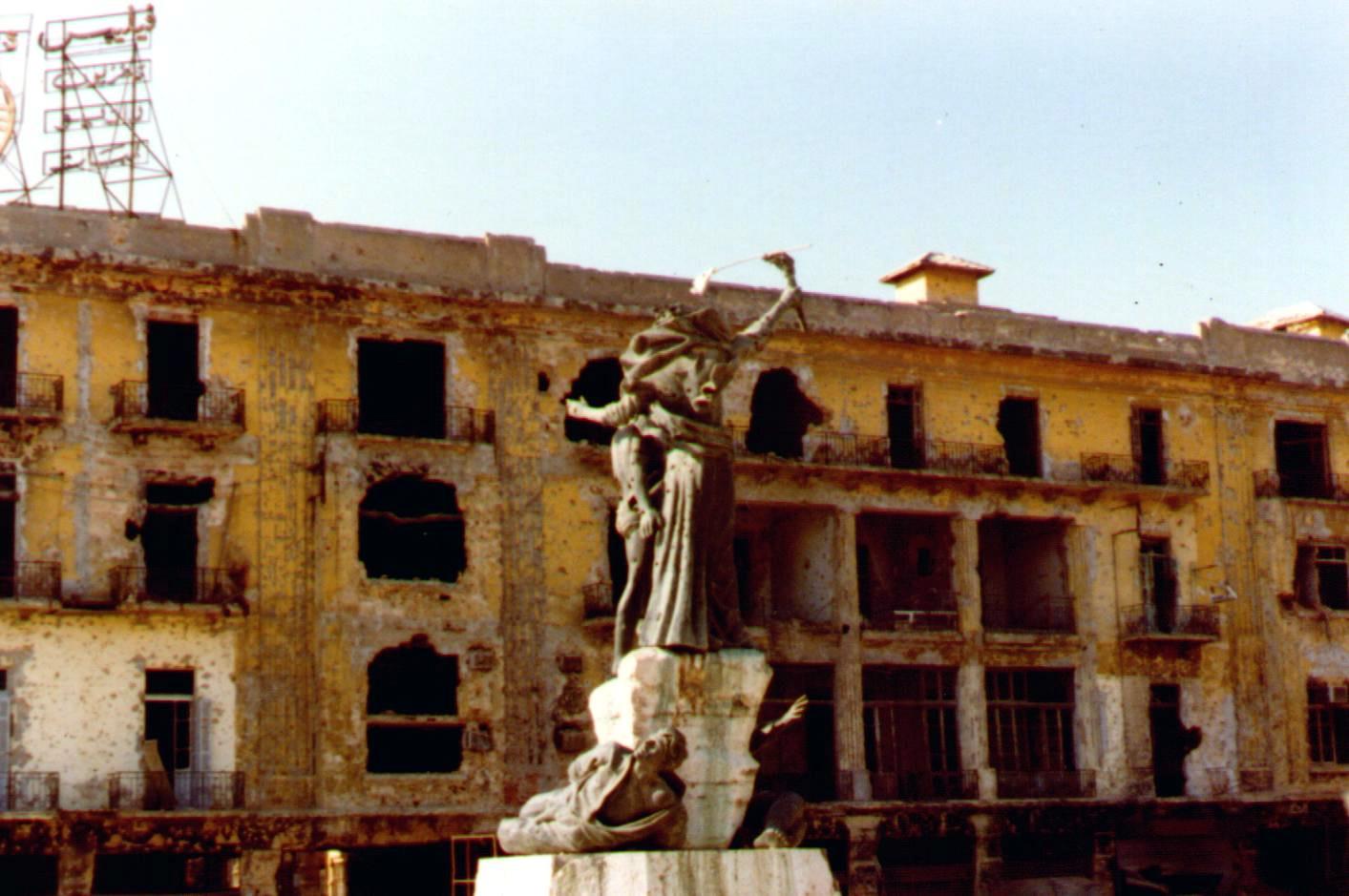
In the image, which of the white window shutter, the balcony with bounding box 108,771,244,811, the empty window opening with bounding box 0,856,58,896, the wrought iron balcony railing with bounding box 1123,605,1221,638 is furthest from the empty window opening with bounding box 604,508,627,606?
the empty window opening with bounding box 0,856,58,896

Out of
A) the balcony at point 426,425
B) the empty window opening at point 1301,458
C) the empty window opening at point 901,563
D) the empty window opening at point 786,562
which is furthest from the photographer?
the empty window opening at point 1301,458

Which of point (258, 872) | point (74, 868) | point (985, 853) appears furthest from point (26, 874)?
point (985, 853)

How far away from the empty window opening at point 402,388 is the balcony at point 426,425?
0.05ft

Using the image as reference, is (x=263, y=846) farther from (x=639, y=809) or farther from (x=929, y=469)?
(x=639, y=809)

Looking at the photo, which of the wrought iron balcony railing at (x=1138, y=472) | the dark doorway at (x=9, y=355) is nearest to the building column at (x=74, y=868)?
the dark doorway at (x=9, y=355)

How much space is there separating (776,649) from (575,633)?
362cm

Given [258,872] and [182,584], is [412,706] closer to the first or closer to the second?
[258,872]

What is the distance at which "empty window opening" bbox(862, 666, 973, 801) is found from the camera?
36.3 metres

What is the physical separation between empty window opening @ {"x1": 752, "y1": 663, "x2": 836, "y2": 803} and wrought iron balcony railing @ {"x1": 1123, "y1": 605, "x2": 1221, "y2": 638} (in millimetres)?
6026

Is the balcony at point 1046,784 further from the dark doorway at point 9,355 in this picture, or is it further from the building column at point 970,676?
the dark doorway at point 9,355

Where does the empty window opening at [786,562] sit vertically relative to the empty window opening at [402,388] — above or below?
below

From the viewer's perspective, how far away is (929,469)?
3694 cm

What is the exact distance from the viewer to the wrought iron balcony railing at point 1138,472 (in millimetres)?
38312

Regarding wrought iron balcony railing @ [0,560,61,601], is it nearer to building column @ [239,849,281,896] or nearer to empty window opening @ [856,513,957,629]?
building column @ [239,849,281,896]
